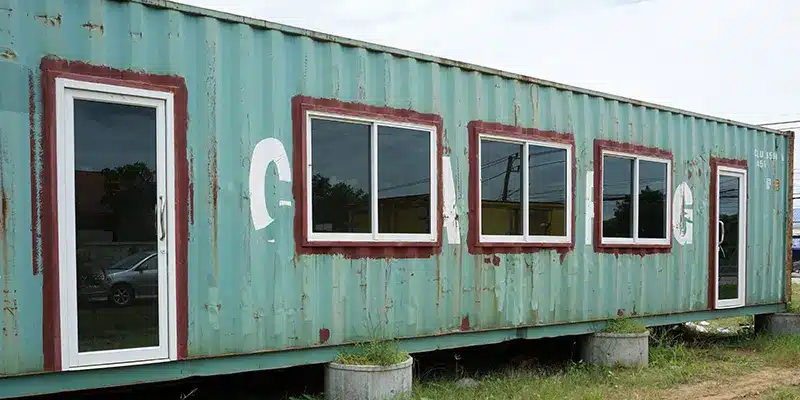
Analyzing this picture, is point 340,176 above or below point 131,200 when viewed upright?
above

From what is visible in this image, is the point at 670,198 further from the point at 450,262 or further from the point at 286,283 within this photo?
the point at 286,283

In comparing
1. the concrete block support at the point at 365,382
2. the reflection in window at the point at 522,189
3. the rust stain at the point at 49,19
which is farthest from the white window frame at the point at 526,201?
the rust stain at the point at 49,19

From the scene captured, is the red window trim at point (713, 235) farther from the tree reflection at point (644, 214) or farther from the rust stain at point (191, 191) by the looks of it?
the rust stain at point (191, 191)

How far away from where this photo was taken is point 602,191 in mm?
7672

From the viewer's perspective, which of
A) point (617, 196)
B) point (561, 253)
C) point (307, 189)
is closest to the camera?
point (307, 189)

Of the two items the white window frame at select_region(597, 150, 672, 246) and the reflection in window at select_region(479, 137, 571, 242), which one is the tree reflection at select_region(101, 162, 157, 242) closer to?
the reflection in window at select_region(479, 137, 571, 242)

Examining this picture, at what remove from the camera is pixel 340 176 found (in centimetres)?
561

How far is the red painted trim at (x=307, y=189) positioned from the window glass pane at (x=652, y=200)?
3.08 m

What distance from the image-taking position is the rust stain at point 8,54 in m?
4.23

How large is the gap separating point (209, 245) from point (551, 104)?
395 cm

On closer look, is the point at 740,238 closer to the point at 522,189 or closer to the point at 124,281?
the point at 522,189

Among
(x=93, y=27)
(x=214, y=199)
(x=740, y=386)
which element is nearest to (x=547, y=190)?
(x=740, y=386)

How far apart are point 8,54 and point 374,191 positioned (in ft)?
9.06

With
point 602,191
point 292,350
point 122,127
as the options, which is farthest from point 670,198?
point 122,127
